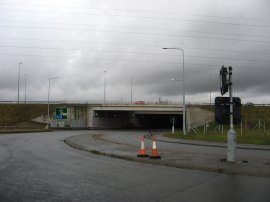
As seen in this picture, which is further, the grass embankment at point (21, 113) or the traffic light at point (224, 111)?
the grass embankment at point (21, 113)

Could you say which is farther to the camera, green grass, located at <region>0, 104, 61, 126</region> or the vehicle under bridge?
green grass, located at <region>0, 104, 61, 126</region>

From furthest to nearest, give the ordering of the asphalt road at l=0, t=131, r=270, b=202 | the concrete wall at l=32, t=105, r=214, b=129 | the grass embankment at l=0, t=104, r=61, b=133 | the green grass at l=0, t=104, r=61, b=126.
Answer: the green grass at l=0, t=104, r=61, b=126, the grass embankment at l=0, t=104, r=61, b=133, the concrete wall at l=32, t=105, r=214, b=129, the asphalt road at l=0, t=131, r=270, b=202

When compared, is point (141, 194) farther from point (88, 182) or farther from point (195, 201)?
point (88, 182)

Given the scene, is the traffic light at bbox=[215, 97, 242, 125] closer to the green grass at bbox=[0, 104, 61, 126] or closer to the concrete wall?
the concrete wall

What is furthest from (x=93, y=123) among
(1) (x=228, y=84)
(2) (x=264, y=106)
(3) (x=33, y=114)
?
(1) (x=228, y=84)

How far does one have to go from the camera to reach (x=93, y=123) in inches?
3177

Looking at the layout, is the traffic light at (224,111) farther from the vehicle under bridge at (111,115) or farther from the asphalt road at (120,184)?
the vehicle under bridge at (111,115)

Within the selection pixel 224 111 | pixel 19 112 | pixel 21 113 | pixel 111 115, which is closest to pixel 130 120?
pixel 111 115

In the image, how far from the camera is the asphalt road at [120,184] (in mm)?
8430

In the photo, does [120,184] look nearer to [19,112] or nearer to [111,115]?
[111,115]

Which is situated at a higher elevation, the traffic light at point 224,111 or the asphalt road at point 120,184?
the traffic light at point 224,111

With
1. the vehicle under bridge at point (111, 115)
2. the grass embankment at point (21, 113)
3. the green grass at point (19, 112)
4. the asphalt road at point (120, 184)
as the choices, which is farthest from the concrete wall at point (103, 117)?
the asphalt road at point (120, 184)

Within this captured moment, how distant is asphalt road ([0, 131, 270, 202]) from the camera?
8430 millimetres

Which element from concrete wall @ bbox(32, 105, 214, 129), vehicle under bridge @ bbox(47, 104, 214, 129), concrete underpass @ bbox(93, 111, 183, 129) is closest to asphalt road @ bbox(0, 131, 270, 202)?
vehicle under bridge @ bbox(47, 104, 214, 129)
